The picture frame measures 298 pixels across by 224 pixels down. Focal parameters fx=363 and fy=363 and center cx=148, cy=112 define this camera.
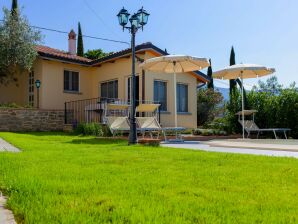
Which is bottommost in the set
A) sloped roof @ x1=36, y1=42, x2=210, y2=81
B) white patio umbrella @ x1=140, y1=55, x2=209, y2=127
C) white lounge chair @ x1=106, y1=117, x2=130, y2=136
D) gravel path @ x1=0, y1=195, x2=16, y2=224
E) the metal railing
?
gravel path @ x1=0, y1=195, x2=16, y2=224

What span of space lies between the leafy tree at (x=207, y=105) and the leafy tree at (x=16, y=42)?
1193 cm

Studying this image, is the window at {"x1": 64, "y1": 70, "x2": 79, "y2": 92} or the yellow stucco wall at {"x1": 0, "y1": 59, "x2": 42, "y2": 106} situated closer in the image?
the window at {"x1": 64, "y1": 70, "x2": 79, "y2": 92}

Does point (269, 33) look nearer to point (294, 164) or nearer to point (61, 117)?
point (61, 117)

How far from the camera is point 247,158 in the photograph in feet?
20.8

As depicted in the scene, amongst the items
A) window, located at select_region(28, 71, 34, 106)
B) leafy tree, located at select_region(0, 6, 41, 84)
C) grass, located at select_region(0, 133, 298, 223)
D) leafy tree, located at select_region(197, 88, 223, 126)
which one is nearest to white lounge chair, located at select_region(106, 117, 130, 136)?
grass, located at select_region(0, 133, 298, 223)

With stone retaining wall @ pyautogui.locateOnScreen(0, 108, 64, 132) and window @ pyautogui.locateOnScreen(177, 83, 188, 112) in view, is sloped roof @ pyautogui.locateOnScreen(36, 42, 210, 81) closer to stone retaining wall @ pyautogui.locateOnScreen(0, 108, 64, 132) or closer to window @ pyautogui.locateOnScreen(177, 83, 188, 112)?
window @ pyautogui.locateOnScreen(177, 83, 188, 112)

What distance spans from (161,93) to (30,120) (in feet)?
21.0

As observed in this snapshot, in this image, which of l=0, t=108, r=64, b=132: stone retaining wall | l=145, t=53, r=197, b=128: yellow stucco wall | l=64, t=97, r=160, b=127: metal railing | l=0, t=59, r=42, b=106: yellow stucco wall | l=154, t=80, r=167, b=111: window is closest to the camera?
l=0, t=108, r=64, b=132: stone retaining wall

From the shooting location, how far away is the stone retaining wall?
54.1 ft

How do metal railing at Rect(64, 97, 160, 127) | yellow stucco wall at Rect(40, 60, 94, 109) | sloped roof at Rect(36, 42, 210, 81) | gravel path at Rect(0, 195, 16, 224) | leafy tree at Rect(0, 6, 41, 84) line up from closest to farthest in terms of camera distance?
gravel path at Rect(0, 195, 16, 224)
sloped roof at Rect(36, 42, 210, 81)
metal railing at Rect(64, 97, 160, 127)
leafy tree at Rect(0, 6, 41, 84)
yellow stucco wall at Rect(40, 60, 94, 109)

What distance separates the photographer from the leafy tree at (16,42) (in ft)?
57.0

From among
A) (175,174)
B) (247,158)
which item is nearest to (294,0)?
(247,158)

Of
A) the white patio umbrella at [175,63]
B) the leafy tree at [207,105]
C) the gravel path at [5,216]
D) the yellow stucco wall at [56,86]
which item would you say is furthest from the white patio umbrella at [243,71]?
the gravel path at [5,216]

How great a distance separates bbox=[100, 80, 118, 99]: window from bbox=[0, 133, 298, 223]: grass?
12902 mm
